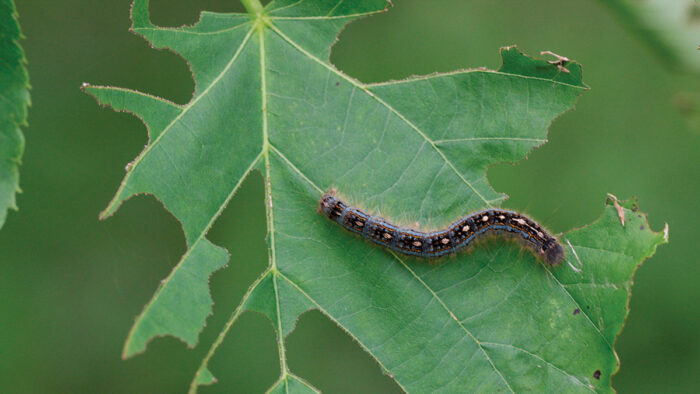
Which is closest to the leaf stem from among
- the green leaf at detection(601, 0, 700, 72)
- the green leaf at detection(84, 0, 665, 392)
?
the green leaf at detection(84, 0, 665, 392)

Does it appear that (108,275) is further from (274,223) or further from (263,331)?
(274,223)

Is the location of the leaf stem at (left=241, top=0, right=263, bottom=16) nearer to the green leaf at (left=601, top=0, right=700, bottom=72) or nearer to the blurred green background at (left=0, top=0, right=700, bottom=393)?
the green leaf at (left=601, top=0, right=700, bottom=72)

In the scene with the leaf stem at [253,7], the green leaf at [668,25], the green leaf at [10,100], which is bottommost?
the green leaf at [10,100]

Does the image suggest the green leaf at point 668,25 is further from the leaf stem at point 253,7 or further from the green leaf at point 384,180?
the leaf stem at point 253,7

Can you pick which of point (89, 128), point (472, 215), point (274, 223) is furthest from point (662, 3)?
point (89, 128)

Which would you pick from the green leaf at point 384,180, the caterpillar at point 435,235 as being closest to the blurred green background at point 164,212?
the caterpillar at point 435,235

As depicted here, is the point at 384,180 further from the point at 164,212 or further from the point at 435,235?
the point at 164,212
